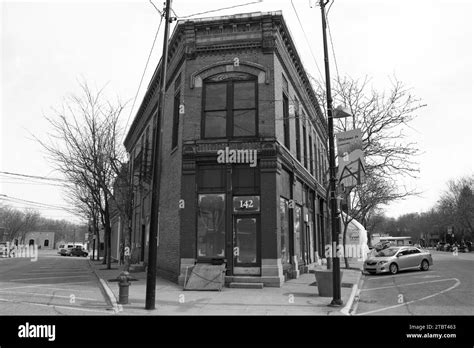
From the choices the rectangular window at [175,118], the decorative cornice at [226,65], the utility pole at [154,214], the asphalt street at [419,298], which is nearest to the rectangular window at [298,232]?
the asphalt street at [419,298]

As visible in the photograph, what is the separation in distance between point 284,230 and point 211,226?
10.6 ft

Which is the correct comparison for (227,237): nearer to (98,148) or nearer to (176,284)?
(176,284)

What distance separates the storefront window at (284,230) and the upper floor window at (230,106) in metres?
3.35

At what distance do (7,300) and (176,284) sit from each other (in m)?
5.60

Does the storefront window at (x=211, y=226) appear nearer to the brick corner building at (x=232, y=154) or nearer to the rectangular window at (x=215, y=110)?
the brick corner building at (x=232, y=154)

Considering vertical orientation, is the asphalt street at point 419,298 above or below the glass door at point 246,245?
below

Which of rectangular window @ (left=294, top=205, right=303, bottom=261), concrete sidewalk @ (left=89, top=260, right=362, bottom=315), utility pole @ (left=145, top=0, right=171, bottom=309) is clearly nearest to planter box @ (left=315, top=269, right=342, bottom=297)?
concrete sidewalk @ (left=89, top=260, right=362, bottom=315)

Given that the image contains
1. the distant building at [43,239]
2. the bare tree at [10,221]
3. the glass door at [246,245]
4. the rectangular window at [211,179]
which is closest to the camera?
the glass door at [246,245]

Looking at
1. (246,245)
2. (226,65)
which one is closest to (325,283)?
(246,245)

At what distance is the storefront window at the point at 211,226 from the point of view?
1417cm

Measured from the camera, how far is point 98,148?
19.9 m

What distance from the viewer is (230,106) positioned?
15.1m

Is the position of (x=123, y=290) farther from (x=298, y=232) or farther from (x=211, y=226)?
(x=298, y=232)
